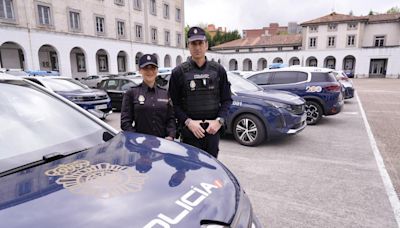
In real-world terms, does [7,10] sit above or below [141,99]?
above

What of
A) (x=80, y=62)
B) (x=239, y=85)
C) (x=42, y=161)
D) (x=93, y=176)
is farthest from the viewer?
(x=80, y=62)

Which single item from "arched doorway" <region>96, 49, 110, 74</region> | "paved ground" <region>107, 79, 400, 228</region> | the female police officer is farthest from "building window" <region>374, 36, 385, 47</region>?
the female police officer

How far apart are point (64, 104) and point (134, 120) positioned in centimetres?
74

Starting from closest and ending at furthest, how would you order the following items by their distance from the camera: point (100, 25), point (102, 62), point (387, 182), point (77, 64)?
1. point (387, 182)
2. point (100, 25)
3. point (77, 64)
4. point (102, 62)

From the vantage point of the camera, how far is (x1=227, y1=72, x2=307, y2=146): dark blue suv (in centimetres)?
548

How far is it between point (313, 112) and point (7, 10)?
21.4 m

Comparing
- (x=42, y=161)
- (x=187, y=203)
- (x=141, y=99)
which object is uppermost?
(x=141, y=99)

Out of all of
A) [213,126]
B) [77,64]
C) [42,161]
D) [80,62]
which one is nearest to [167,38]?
[80,62]

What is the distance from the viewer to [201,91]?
299cm

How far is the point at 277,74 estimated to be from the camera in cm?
849

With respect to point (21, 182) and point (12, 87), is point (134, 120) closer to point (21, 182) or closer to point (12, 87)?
point (12, 87)

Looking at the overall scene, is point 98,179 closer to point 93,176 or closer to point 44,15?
point 93,176

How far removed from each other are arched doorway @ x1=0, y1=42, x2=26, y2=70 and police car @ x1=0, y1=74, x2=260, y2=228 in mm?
22189

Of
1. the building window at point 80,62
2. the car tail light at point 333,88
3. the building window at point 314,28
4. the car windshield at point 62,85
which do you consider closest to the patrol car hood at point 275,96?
the car tail light at point 333,88
